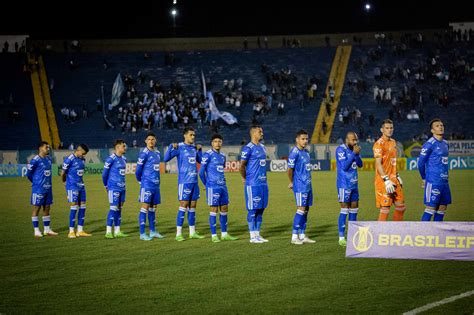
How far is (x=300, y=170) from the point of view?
45.0ft

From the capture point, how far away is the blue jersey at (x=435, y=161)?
12938 mm

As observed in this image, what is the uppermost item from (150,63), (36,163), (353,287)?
(150,63)

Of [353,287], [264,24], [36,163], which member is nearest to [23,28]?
[264,24]

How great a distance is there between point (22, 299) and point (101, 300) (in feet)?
3.53

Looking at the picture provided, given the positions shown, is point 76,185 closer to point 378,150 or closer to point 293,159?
point 293,159

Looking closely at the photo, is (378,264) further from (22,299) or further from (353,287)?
(22,299)

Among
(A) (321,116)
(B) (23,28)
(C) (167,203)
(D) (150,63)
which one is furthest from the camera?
(B) (23,28)

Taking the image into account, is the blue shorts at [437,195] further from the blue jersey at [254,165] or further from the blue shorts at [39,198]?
the blue shorts at [39,198]

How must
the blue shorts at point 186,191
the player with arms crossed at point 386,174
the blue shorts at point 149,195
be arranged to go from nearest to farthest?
the player with arms crossed at point 386,174 → the blue shorts at point 186,191 → the blue shorts at point 149,195

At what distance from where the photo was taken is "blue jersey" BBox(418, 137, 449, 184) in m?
12.9

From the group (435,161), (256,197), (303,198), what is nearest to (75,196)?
(256,197)

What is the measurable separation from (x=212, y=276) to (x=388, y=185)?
13.7ft

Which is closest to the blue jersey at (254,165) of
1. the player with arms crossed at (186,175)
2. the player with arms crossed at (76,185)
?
the player with arms crossed at (186,175)

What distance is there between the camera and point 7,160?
4078 cm
